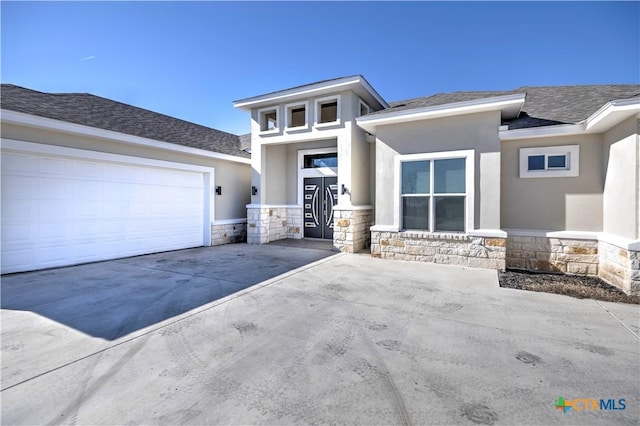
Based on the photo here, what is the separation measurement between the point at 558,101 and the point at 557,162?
8.38 ft

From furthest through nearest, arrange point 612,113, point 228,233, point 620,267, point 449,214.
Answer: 1. point 228,233
2. point 449,214
3. point 620,267
4. point 612,113

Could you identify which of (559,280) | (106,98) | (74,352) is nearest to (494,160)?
(559,280)

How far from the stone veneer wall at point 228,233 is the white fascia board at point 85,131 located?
8.50 ft

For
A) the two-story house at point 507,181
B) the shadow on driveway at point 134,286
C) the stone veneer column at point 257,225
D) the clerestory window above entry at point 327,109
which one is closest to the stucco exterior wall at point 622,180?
the two-story house at point 507,181

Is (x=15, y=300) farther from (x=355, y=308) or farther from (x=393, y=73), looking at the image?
(x=393, y=73)

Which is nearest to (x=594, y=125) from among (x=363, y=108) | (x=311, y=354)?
(x=363, y=108)

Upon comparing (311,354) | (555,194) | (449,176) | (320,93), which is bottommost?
(311,354)

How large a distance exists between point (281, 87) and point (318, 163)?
2928mm

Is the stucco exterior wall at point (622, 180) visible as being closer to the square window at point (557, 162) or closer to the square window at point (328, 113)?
the square window at point (557, 162)

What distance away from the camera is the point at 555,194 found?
20.5 ft

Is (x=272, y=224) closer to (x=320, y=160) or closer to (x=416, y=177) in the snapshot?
(x=320, y=160)

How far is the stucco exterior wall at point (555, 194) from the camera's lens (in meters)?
5.92

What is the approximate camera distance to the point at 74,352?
2764 millimetres

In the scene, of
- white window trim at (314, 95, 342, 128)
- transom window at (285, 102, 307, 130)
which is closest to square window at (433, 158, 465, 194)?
white window trim at (314, 95, 342, 128)
